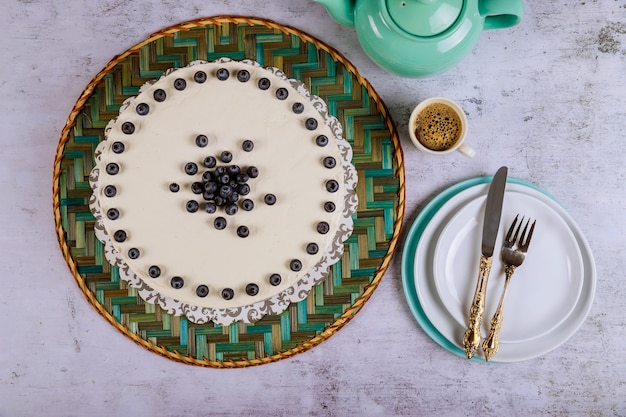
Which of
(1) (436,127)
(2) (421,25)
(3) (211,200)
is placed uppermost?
(2) (421,25)

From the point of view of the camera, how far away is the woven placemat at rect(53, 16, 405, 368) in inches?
38.0

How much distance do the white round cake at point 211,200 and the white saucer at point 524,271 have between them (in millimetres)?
222

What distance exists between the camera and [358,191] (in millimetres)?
963

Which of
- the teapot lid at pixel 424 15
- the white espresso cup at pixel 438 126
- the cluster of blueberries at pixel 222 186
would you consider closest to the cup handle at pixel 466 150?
the white espresso cup at pixel 438 126

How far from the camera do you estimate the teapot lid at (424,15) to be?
30.2 inches

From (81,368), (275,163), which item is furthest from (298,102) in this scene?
(81,368)

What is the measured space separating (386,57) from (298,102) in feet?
0.54

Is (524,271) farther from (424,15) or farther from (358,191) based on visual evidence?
(424,15)

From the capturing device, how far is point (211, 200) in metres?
0.91

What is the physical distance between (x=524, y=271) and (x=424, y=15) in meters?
0.46

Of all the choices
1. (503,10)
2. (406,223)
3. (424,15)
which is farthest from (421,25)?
(406,223)

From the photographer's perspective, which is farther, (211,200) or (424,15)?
(211,200)

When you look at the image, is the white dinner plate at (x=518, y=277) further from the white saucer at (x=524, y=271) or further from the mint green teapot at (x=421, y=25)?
the mint green teapot at (x=421, y=25)

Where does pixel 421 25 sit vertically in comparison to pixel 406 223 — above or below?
above
